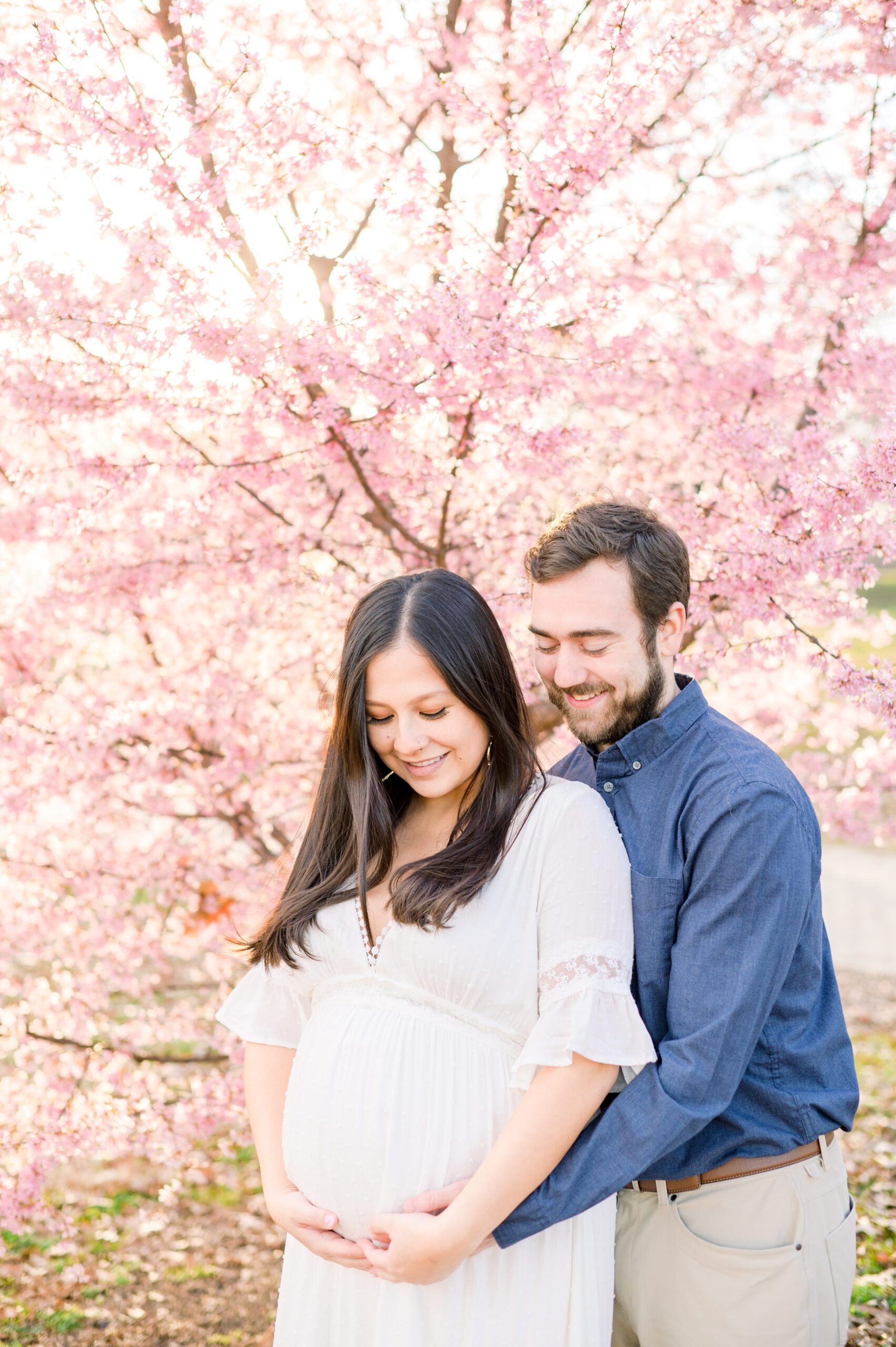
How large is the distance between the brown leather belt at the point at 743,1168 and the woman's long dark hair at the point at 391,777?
0.65 metres

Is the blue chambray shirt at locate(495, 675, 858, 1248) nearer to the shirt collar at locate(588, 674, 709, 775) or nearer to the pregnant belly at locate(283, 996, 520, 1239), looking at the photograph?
the shirt collar at locate(588, 674, 709, 775)

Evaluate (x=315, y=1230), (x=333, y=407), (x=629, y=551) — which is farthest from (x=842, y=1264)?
(x=333, y=407)

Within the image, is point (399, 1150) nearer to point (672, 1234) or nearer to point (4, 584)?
point (672, 1234)

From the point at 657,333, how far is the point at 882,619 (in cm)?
137

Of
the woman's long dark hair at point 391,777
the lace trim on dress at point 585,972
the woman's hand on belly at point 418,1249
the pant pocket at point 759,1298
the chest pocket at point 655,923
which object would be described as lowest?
the pant pocket at point 759,1298

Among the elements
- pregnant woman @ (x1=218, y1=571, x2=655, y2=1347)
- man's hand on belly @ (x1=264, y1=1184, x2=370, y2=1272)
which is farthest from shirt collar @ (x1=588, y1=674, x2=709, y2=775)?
man's hand on belly @ (x1=264, y1=1184, x2=370, y2=1272)

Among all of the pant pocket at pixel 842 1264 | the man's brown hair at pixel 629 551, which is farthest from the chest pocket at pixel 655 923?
the pant pocket at pixel 842 1264

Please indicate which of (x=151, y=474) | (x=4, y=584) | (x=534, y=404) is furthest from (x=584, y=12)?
(x=4, y=584)

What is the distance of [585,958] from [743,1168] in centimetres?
54

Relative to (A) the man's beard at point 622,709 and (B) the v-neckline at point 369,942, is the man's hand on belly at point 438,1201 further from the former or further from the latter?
(A) the man's beard at point 622,709

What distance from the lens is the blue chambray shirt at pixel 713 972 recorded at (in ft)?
5.79

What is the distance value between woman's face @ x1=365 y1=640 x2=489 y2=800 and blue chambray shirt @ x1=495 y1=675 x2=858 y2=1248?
0.95ft

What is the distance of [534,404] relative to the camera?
3100 mm

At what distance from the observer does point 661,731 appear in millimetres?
2055
